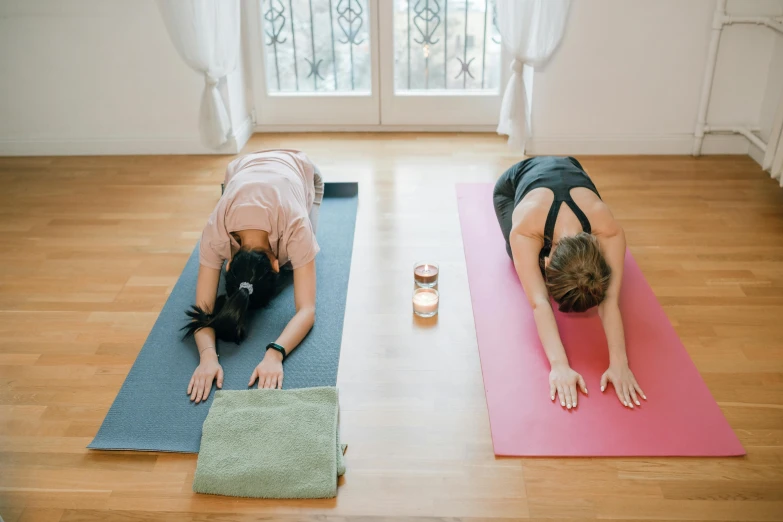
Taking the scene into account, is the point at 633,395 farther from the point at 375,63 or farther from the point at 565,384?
the point at 375,63

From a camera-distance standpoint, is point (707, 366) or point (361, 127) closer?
point (707, 366)

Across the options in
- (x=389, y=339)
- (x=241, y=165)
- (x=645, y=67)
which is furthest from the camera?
(x=645, y=67)

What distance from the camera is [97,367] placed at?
2.36m

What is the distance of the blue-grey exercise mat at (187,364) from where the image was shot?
206 centimetres

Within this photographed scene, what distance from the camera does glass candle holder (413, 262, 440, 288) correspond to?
8.64 feet

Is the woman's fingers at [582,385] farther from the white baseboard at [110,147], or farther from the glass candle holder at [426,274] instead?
the white baseboard at [110,147]

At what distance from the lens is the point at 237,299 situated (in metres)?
2.32

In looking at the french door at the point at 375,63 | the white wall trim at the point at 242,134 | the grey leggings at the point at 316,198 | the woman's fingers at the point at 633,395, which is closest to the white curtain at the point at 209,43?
the white wall trim at the point at 242,134

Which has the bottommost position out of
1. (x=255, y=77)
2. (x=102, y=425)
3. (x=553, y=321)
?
(x=102, y=425)

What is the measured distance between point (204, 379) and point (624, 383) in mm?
1319

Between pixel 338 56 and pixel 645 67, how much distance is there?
176cm

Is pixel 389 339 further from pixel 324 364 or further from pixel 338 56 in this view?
pixel 338 56

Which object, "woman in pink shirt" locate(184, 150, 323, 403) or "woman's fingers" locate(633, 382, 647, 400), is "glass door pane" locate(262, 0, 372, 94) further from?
"woman's fingers" locate(633, 382, 647, 400)

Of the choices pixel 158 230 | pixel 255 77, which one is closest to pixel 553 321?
pixel 158 230
